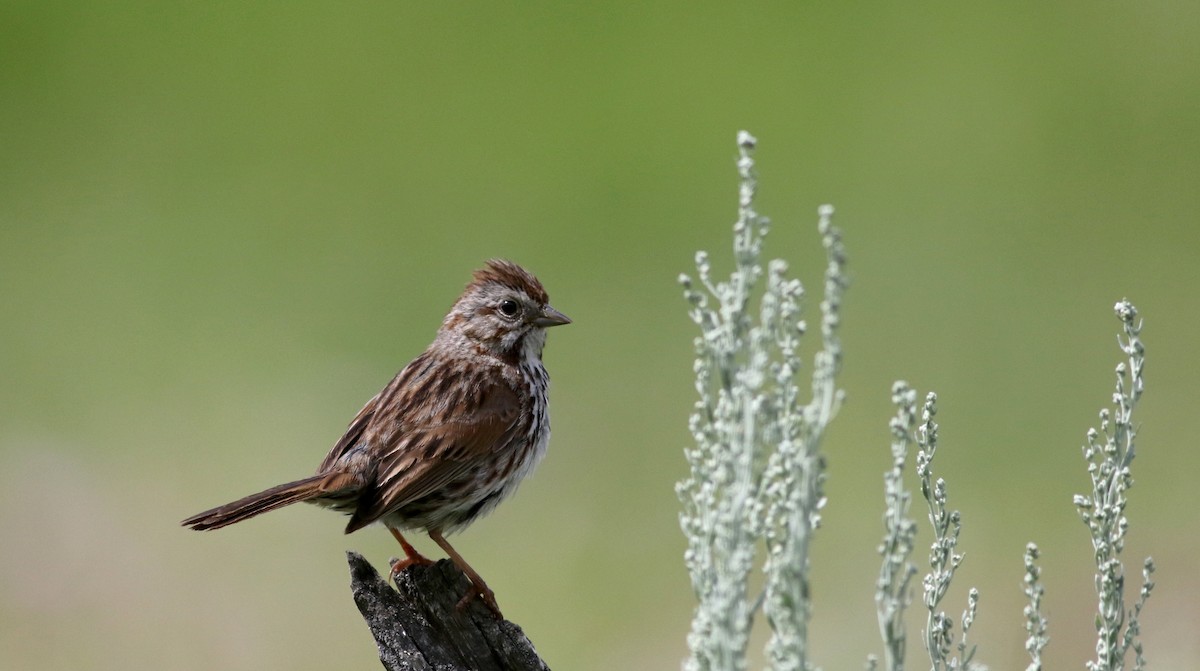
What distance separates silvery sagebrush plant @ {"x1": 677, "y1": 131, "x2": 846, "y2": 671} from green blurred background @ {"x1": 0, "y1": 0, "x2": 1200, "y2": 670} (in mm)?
3700

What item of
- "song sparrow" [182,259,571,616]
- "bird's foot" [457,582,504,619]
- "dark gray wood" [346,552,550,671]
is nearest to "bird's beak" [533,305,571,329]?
"song sparrow" [182,259,571,616]

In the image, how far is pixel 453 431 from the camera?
4.77 metres

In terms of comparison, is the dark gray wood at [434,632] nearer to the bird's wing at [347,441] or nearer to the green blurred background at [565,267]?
the bird's wing at [347,441]

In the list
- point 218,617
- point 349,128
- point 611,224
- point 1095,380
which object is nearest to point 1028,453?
point 1095,380

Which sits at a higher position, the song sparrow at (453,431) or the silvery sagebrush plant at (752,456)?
the song sparrow at (453,431)

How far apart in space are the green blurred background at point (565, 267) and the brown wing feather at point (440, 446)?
2.74 metres

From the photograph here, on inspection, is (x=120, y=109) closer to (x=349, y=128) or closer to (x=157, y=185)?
(x=157, y=185)

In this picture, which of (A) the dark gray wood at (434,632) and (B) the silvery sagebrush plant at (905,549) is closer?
(B) the silvery sagebrush plant at (905,549)

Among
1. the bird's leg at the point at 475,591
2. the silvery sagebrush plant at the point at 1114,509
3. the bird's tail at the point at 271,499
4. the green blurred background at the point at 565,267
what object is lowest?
the silvery sagebrush plant at the point at 1114,509

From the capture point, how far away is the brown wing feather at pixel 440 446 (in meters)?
4.57

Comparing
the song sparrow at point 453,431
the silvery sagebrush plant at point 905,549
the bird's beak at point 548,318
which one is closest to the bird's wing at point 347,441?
the song sparrow at point 453,431

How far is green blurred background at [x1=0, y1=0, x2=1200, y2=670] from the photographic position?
345 inches

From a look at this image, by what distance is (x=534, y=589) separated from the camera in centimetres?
878

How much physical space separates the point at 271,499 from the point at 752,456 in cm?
213
